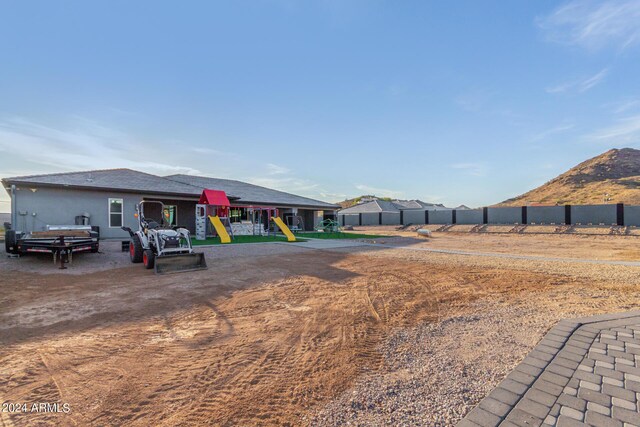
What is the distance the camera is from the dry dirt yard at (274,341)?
8.25ft

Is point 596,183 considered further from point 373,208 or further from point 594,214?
point 373,208

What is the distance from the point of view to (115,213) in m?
16.3

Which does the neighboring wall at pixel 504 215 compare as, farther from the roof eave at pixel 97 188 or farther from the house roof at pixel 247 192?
the roof eave at pixel 97 188

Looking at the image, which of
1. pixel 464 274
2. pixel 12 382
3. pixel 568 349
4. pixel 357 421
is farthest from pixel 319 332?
pixel 464 274

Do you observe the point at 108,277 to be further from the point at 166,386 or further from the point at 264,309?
the point at 166,386

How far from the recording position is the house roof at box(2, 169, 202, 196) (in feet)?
47.7

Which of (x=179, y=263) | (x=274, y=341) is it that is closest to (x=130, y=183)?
(x=179, y=263)

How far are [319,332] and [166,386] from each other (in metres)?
1.95

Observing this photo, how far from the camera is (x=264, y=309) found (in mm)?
5223

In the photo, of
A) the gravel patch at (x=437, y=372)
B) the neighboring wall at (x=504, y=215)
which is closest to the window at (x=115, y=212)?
the gravel patch at (x=437, y=372)

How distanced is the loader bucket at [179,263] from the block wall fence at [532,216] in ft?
102

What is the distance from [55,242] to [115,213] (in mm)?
7630

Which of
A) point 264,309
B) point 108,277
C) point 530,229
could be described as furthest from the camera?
point 530,229

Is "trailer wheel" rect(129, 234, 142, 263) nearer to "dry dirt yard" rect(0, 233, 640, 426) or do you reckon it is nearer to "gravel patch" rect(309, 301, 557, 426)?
"dry dirt yard" rect(0, 233, 640, 426)
